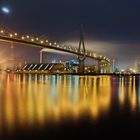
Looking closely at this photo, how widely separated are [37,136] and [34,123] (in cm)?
143

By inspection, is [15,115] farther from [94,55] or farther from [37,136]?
[94,55]

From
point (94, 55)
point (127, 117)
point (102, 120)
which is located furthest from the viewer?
point (94, 55)

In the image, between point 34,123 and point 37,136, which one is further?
point 34,123

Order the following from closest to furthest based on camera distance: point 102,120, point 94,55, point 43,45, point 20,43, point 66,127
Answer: point 66,127
point 102,120
point 20,43
point 43,45
point 94,55

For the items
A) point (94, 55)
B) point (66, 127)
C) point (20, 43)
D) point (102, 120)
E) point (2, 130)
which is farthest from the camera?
point (94, 55)

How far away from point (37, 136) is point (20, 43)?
47.7 meters

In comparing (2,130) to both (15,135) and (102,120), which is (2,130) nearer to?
(15,135)

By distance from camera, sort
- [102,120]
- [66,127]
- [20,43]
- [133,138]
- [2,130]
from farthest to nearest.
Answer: [20,43] → [102,120] → [66,127] → [2,130] → [133,138]

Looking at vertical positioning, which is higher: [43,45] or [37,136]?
[43,45]

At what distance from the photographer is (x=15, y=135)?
786 cm

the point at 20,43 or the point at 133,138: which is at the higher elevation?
the point at 20,43

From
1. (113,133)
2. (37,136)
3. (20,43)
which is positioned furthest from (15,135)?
(20,43)

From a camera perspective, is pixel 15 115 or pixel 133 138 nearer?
pixel 133 138

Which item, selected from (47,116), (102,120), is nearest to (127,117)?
(102,120)
